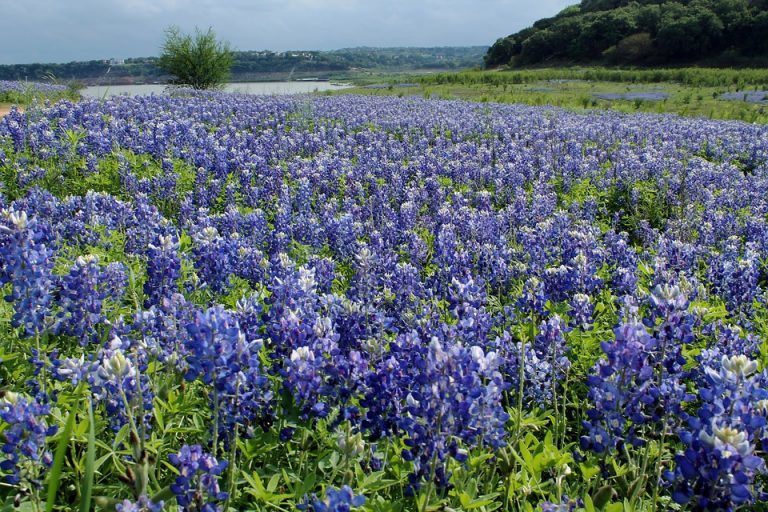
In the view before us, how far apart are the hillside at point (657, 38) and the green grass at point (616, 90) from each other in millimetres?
16334

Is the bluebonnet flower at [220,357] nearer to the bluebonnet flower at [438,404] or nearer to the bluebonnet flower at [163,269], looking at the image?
the bluebonnet flower at [438,404]

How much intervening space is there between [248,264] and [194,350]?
6.66 ft

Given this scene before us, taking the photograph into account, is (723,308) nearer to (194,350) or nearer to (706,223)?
(706,223)

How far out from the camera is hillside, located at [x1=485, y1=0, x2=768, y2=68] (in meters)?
50.4

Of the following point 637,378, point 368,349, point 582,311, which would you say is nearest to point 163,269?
point 368,349

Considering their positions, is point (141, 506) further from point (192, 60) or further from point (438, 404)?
point (192, 60)

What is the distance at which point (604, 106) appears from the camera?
21688 millimetres

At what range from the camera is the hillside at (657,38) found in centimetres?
5041

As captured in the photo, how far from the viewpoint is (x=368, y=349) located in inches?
98.9

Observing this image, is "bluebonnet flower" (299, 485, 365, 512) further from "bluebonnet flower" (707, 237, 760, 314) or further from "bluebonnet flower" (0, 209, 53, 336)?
"bluebonnet flower" (707, 237, 760, 314)

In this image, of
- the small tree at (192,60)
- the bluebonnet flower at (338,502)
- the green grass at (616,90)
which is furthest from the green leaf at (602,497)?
the small tree at (192,60)

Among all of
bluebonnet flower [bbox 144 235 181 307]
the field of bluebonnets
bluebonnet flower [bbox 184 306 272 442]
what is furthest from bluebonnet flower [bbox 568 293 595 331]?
bluebonnet flower [bbox 144 235 181 307]

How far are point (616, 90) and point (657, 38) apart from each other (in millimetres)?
29581

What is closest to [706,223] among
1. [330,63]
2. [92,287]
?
[92,287]
